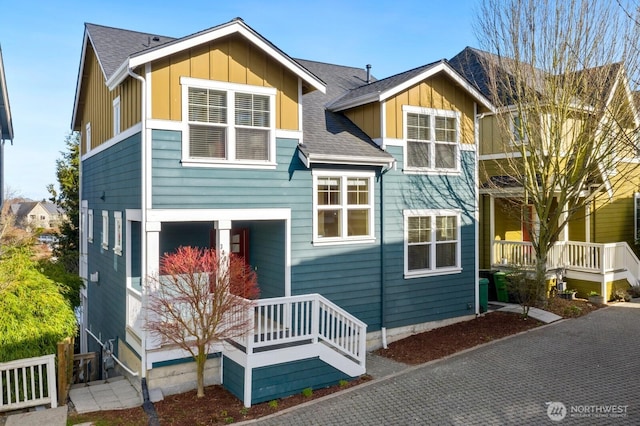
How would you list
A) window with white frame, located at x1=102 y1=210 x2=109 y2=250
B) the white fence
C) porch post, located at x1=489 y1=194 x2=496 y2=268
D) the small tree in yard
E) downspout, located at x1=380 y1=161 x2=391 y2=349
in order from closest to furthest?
the white fence < the small tree in yard < downspout, located at x1=380 y1=161 x2=391 y2=349 < window with white frame, located at x1=102 y1=210 x2=109 y2=250 < porch post, located at x1=489 y1=194 x2=496 y2=268

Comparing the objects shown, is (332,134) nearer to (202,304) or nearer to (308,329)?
(308,329)

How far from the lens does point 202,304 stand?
848cm

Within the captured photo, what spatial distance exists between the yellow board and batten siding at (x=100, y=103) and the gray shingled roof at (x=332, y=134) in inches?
147

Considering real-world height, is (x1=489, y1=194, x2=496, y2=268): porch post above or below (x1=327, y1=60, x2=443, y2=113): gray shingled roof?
below

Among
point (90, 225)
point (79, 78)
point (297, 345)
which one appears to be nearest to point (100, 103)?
point (79, 78)

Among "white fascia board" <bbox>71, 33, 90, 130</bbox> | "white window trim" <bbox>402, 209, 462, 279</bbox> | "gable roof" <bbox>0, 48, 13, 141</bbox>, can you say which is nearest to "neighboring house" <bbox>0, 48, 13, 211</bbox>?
"gable roof" <bbox>0, 48, 13, 141</bbox>

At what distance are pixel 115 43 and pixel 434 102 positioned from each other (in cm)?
908

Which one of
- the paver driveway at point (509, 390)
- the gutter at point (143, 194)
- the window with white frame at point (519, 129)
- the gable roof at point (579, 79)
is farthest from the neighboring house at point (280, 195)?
the gable roof at point (579, 79)

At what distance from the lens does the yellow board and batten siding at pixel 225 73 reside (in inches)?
362

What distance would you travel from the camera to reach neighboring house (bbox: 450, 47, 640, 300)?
14.5m

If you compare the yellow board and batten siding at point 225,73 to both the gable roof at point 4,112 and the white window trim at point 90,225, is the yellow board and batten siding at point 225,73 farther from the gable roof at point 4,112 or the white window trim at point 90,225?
the gable roof at point 4,112

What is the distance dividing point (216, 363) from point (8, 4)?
426 inches

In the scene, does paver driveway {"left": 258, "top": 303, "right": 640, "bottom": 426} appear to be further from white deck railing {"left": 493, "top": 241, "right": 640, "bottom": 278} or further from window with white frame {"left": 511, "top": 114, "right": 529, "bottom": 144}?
window with white frame {"left": 511, "top": 114, "right": 529, "bottom": 144}

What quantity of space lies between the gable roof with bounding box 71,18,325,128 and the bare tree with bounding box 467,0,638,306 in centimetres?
678
